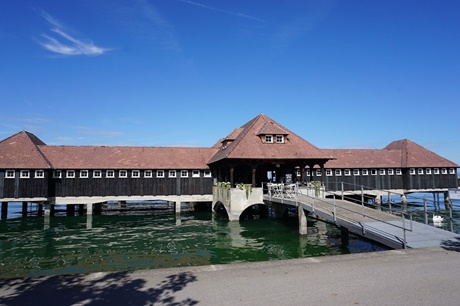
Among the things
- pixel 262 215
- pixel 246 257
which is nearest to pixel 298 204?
pixel 246 257

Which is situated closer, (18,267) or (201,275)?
(201,275)

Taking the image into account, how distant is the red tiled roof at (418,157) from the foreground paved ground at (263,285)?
31955 millimetres

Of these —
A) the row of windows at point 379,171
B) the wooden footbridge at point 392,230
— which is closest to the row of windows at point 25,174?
the wooden footbridge at point 392,230

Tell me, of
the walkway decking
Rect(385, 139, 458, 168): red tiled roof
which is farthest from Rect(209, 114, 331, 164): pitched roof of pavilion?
Rect(385, 139, 458, 168): red tiled roof

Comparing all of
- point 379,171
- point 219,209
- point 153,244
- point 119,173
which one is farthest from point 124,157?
point 379,171

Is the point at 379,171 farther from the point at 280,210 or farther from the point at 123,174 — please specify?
the point at 123,174

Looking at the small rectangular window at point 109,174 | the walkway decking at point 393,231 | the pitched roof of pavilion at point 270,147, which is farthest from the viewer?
the small rectangular window at point 109,174

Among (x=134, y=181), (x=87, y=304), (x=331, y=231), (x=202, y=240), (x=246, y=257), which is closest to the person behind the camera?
(x=87, y=304)

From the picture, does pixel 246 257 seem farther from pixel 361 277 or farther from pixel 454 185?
pixel 454 185

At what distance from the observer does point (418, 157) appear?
3844cm

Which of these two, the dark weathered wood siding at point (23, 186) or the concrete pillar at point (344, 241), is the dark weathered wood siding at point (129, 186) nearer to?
the dark weathered wood siding at point (23, 186)

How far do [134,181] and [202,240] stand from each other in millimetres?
14682

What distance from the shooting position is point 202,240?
63.9 feet

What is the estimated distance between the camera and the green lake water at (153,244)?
14.4m
